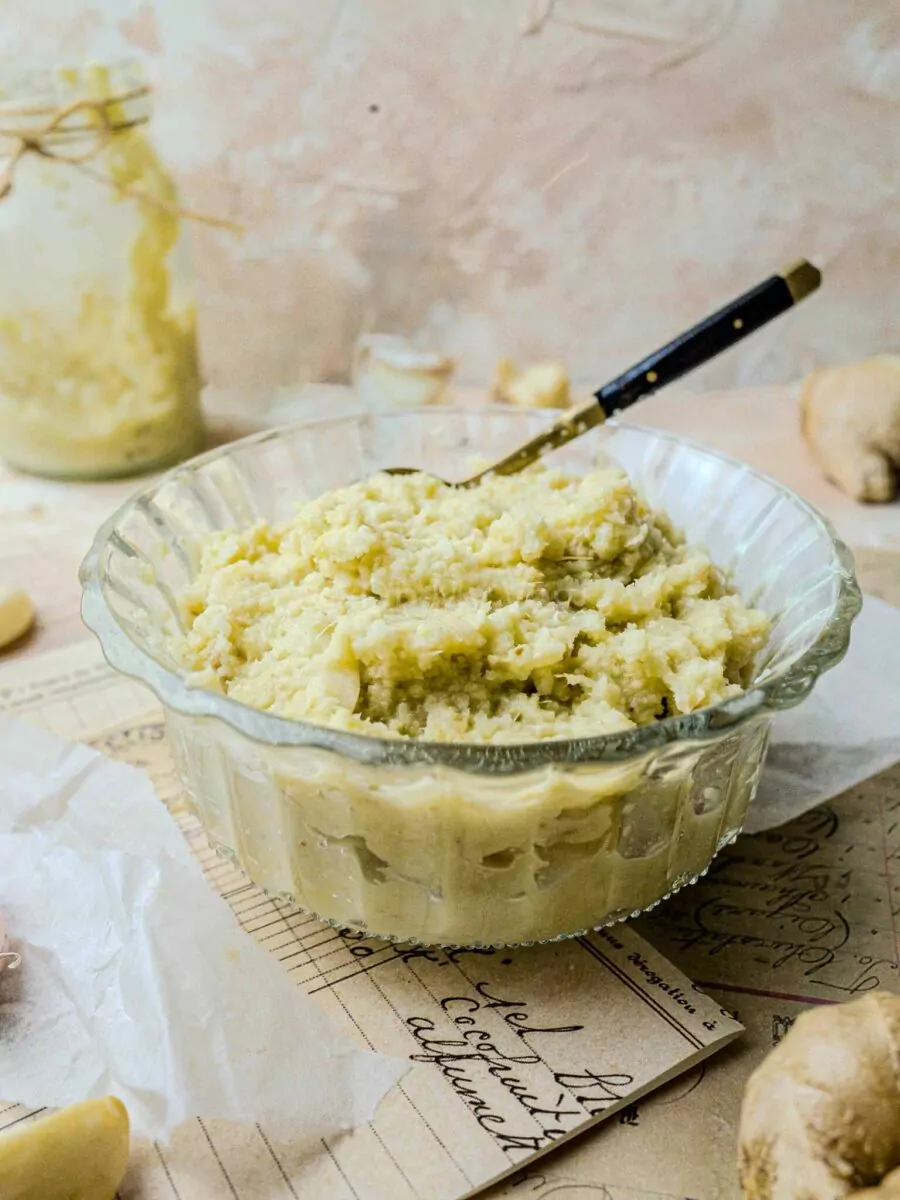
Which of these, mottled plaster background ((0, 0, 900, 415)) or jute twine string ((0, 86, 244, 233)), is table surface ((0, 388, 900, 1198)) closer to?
mottled plaster background ((0, 0, 900, 415))

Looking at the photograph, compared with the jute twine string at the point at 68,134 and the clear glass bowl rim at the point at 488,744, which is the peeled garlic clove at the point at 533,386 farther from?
the clear glass bowl rim at the point at 488,744

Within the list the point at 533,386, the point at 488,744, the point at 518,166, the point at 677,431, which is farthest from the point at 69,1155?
the point at 518,166

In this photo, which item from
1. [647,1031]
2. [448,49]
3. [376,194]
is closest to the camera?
[647,1031]

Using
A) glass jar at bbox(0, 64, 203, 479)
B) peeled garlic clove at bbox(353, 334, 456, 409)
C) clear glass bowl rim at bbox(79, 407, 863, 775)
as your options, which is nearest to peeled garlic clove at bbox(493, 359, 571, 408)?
peeled garlic clove at bbox(353, 334, 456, 409)

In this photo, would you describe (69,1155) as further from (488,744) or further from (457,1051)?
(488,744)

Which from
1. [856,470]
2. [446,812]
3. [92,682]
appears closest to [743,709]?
[446,812]

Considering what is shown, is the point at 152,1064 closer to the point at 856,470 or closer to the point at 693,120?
the point at 856,470
